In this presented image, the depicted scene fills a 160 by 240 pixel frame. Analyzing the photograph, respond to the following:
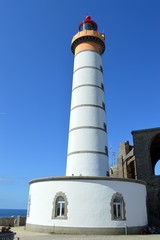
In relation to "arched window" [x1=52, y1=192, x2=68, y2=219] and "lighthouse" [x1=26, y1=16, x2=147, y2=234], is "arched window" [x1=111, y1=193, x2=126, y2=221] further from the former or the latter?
"arched window" [x1=52, y1=192, x2=68, y2=219]

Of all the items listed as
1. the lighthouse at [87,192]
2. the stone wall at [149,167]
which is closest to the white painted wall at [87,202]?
the lighthouse at [87,192]

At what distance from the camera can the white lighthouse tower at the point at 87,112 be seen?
18.2 meters

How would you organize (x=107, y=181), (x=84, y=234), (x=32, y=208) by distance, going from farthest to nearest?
(x=32, y=208), (x=107, y=181), (x=84, y=234)

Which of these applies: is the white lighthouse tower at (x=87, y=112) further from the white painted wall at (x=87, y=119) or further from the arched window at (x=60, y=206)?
the arched window at (x=60, y=206)

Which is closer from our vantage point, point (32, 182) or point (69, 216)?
point (69, 216)

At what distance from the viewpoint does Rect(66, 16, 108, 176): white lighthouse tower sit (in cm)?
1819

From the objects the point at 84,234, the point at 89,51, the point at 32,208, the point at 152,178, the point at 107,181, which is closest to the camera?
the point at 84,234

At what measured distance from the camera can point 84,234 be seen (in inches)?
532

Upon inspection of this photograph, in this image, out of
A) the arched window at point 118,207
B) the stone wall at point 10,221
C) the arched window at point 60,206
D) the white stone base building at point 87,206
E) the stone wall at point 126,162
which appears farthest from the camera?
the stone wall at point 126,162

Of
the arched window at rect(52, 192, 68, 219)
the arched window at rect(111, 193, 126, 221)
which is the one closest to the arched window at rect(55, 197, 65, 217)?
the arched window at rect(52, 192, 68, 219)

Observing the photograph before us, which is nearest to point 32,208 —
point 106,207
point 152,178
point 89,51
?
point 106,207

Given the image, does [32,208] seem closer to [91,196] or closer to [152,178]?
[91,196]

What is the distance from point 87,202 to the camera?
14164mm

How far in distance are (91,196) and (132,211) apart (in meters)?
3.43
